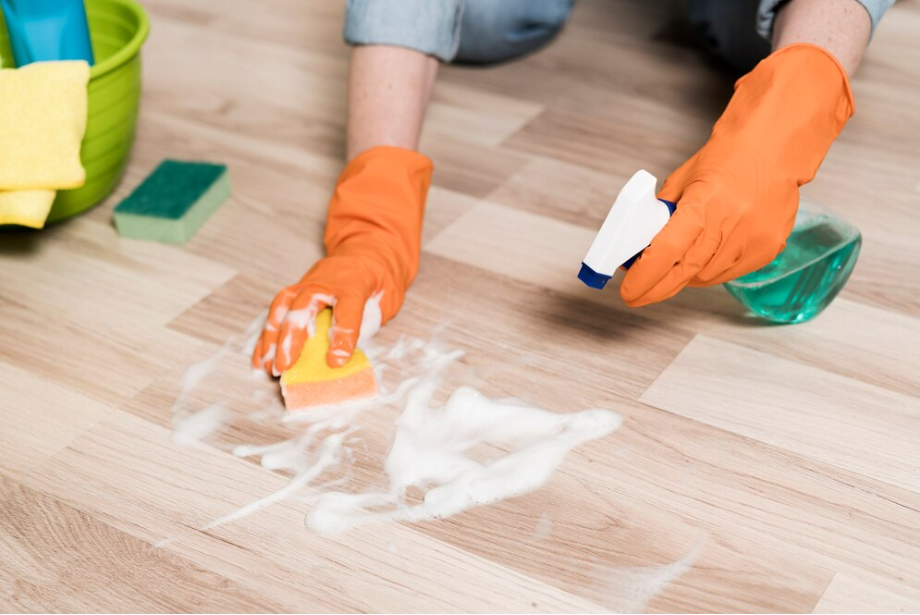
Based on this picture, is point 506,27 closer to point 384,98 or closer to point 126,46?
point 384,98

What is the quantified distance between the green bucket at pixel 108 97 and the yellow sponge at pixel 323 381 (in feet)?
1.33

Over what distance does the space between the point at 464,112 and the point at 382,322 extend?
526 mm

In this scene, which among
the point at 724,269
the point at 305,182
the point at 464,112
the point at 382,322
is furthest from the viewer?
the point at 464,112

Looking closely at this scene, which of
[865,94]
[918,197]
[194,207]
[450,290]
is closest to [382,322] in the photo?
[450,290]

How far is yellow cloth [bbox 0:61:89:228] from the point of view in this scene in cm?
103

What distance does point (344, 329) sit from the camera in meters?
0.98

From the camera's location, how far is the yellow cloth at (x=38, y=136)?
1032 millimetres

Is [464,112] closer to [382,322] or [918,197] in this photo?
[382,322]

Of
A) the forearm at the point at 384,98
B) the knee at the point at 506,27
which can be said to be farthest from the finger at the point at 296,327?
the knee at the point at 506,27

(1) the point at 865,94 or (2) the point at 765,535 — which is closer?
(2) the point at 765,535

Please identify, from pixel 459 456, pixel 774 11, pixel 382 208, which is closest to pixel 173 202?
pixel 382 208

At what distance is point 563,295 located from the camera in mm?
1120

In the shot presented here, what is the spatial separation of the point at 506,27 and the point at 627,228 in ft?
2.62

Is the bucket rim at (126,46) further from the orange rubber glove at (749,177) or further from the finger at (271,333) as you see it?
the orange rubber glove at (749,177)
